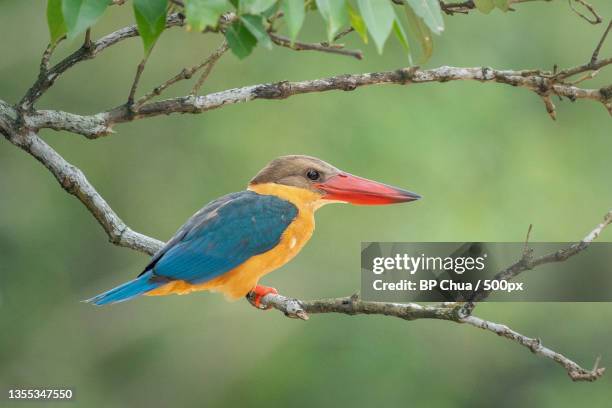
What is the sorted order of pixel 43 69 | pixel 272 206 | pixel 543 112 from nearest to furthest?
pixel 43 69, pixel 272 206, pixel 543 112

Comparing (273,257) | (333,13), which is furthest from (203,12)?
(273,257)

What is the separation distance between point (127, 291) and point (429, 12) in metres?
1.12

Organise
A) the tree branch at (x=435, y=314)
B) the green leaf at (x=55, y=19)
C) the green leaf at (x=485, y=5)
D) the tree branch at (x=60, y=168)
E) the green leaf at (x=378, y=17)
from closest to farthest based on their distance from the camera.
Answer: the green leaf at (x=378, y=17) → the green leaf at (x=55, y=19) → the tree branch at (x=435, y=314) → the green leaf at (x=485, y=5) → the tree branch at (x=60, y=168)

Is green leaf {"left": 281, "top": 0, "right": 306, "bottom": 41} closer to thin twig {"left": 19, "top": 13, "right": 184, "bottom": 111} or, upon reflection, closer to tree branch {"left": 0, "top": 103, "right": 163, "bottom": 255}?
thin twig {"left": 19, "top": 13, "right": 184, "bottom": 111}

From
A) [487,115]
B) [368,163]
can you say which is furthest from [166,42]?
[487,115]

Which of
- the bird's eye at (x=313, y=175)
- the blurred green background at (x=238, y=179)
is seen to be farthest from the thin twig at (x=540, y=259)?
the blurred green background at (x=238, y=179)

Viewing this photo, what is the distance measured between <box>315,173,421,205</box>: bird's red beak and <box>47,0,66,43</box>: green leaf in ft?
3.57

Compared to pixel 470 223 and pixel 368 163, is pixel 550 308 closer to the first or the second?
pixel 470 223

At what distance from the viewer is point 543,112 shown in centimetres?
762

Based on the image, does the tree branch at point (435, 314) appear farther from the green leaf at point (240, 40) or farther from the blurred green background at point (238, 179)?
the blurred green background at point (238, 179)

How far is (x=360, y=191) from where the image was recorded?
10.2ft

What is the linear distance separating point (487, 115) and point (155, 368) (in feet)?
9.80

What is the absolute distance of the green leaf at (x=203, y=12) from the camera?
1930mm

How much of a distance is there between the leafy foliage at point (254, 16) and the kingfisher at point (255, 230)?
837mm
